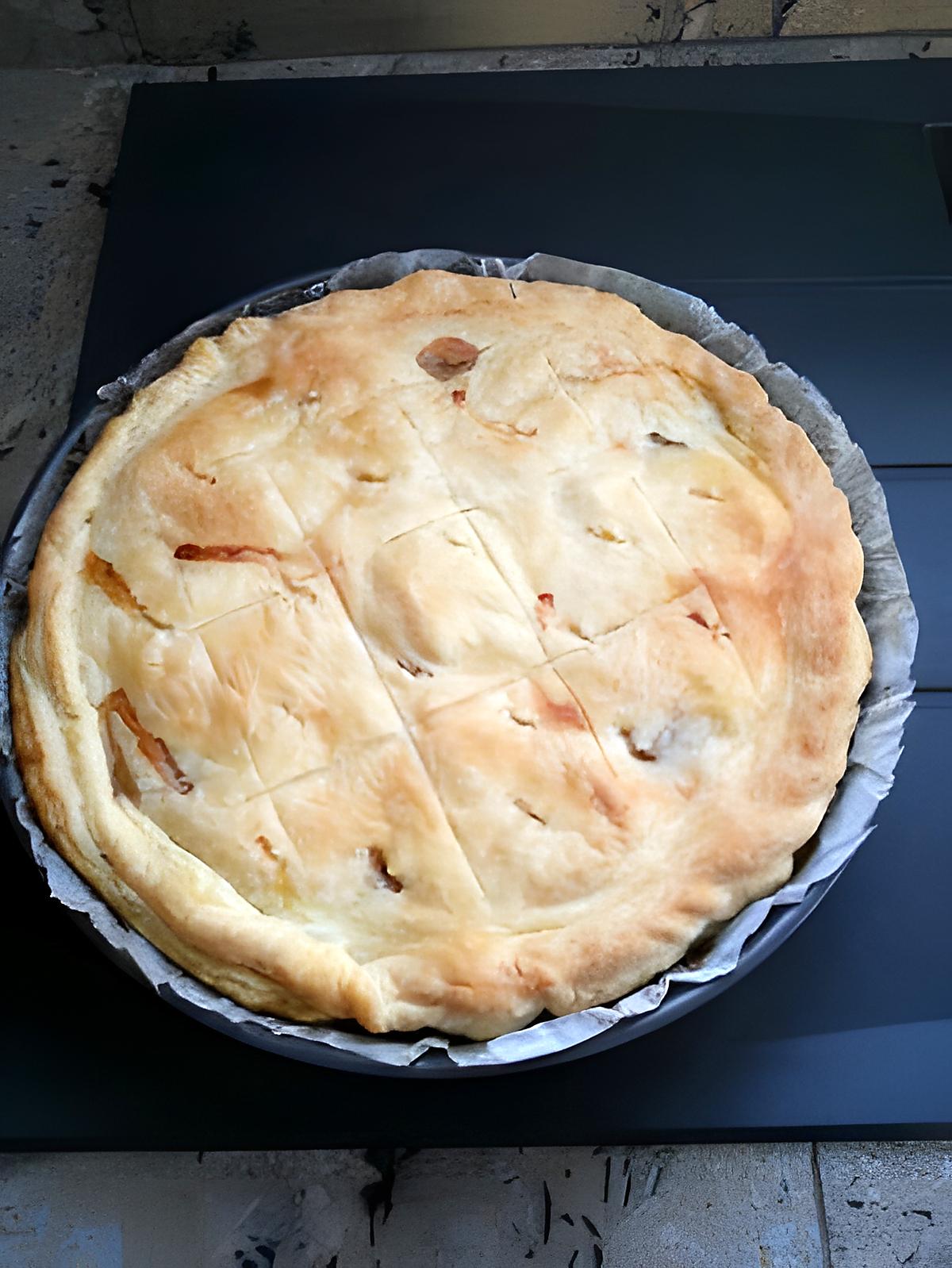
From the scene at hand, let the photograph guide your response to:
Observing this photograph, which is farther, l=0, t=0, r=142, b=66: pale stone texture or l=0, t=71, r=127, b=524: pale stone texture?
l=0, t=0, r=142, b=66: pale stone texture

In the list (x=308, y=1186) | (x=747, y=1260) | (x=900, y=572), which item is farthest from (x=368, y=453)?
(x=747, y=1260)

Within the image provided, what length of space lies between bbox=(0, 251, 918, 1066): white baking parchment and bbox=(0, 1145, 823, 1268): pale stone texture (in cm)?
50

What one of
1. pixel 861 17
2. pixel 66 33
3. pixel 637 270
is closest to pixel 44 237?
pixel 66 33

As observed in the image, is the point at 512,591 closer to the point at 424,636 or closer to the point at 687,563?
the point at 424,636

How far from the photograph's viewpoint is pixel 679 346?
1.87 meters

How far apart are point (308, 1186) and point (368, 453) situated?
1.22 m

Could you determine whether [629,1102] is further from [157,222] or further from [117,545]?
[157,222]

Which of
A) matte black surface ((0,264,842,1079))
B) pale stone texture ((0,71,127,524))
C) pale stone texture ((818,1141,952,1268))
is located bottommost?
pale stone texture ((818,1141,952,1268))

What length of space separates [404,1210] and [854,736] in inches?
41.9

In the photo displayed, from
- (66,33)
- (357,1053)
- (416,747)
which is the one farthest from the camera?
(66,33)

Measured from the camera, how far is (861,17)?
282 centimetres

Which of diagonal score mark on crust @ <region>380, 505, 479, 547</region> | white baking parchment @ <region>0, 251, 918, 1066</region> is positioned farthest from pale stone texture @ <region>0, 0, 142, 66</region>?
diagonal score mark on crust @ <region>380, 505, 479, 547</region>

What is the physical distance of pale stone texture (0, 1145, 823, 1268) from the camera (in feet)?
5.93

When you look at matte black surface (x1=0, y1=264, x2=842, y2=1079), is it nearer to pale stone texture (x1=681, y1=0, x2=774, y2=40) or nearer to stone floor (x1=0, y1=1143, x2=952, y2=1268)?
stone floor (x1=0, y1=1143, x2=952, y2=1268)
